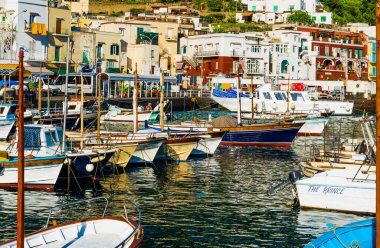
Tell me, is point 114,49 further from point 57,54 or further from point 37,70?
point 37,70

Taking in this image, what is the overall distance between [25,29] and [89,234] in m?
65.7

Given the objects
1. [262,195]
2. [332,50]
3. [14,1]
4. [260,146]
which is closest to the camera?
[262,195]

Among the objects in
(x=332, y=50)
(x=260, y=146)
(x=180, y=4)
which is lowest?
(x=260, y=146)

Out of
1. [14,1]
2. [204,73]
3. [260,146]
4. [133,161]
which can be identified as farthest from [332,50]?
[133,161]

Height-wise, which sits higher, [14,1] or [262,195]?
[14,1]

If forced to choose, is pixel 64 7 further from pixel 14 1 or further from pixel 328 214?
pixel 328 214

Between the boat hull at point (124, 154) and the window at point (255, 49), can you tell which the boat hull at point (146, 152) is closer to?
the boat hull at point (124, 154)

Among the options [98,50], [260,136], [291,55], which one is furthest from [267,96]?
[291,55]

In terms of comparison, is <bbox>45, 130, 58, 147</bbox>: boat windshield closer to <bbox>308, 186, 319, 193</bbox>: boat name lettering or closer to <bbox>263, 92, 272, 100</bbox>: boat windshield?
<bbox>308, 186, 319, 193</bbox>: boat name lettering

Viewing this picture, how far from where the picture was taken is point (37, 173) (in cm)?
3044

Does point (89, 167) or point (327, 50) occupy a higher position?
point (327, 50)

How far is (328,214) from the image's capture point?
84.3 feet

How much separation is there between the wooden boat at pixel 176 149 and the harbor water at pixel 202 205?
2.11 feet

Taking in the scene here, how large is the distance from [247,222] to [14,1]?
6078 cm
